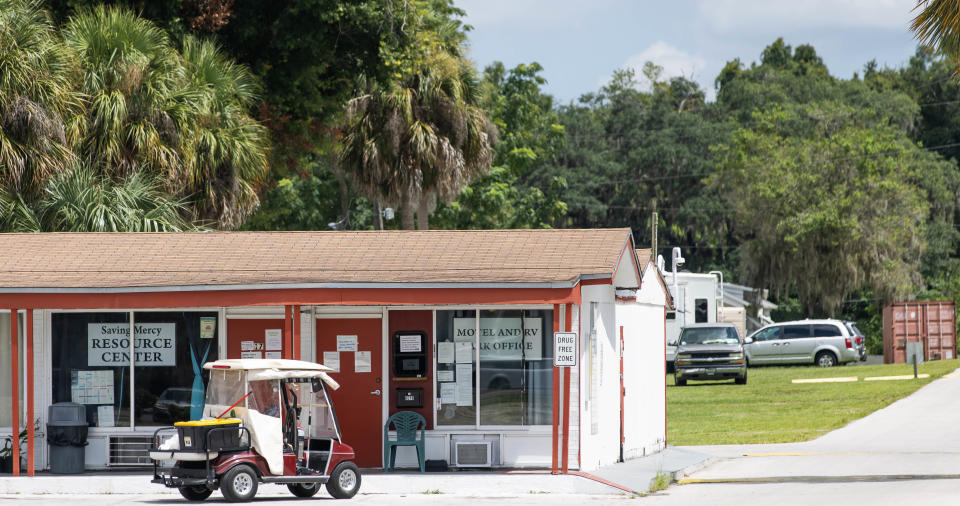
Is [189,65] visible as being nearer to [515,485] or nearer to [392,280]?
[392,280]

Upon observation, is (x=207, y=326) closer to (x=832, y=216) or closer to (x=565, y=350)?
(x=565, y=350)

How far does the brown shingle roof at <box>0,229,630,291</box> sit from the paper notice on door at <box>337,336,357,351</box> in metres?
1.06

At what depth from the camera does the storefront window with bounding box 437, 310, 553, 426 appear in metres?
17.3

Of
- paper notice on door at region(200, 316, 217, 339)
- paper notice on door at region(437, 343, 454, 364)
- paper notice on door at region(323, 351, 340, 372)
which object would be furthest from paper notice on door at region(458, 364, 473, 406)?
paper notice on door at region(200, 316, 217, 339)

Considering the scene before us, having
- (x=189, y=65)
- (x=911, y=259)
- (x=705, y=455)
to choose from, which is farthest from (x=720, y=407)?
(x=911, y=259)

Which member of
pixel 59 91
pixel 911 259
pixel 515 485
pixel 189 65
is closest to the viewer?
pixel 515 485

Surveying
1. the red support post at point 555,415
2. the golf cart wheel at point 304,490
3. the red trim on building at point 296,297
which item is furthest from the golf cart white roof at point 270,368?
the red support post at point 555,415

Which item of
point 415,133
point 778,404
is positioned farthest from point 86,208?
point 778,404

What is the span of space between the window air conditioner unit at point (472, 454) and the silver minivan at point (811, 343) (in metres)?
27.5

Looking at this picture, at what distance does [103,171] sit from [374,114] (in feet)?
36.1

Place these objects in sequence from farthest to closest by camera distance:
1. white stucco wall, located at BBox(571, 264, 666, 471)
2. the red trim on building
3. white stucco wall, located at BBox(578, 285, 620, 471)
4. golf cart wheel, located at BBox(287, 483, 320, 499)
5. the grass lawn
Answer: the grass lawn
white stucco wall, located at BBox(571, 264, 666, 471)
white stucco wall, located at BBox(578, 285, 620, 471)
the red trim on building
golf cart wheel, located at BBox(287, 483, 320, 499)

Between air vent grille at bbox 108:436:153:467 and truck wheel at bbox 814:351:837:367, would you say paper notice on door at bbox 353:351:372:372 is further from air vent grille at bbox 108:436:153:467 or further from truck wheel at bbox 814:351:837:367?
truck wheel at bbox 814:351:837:367

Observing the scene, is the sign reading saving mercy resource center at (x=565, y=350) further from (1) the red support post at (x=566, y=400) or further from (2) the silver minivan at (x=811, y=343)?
(2) the silver minivan at (x=811, y=343)

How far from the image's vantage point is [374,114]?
34.3 m
